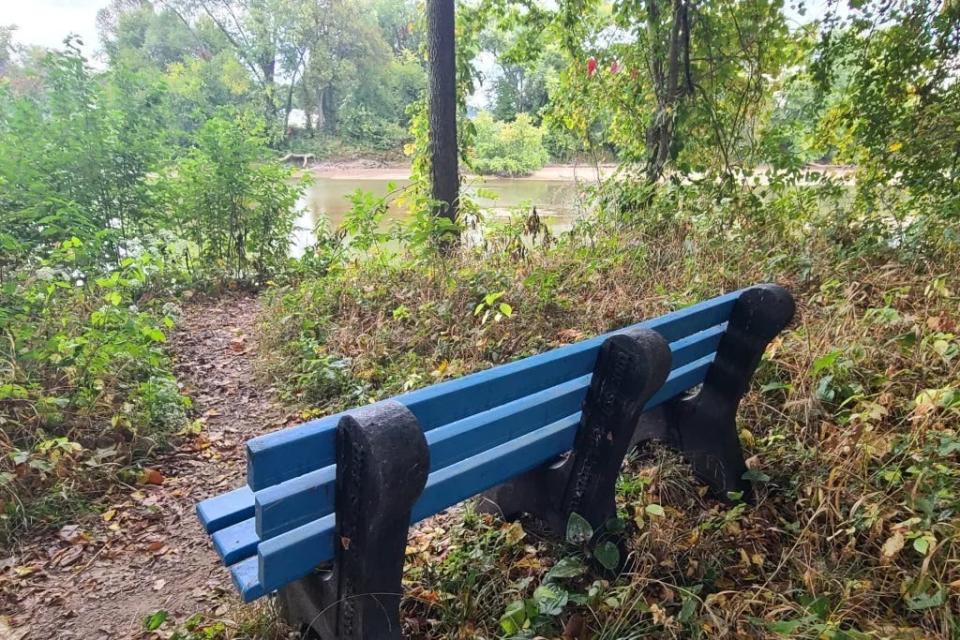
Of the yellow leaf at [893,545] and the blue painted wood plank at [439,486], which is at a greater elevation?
the blue painted wood plank at [439,486]

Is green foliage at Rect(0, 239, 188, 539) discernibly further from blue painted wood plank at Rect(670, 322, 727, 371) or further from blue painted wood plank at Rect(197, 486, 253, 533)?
blue painted wood plank at Rect(670, 322, 727, 371)

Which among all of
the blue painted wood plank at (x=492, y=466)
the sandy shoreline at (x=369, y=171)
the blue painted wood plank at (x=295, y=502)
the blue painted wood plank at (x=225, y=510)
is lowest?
the blue painted wood plank at (x=225, y=510)

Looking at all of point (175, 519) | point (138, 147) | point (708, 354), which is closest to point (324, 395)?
point (175, 519)

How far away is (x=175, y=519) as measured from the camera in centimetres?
263

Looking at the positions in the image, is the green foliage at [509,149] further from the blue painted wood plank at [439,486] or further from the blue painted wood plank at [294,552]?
the blue painted wood plank at [294,552]

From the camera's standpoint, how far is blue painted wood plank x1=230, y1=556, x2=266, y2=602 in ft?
4.22

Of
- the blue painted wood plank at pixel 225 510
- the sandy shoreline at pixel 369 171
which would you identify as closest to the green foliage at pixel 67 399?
the blue painted wood plank at pixel 225 510

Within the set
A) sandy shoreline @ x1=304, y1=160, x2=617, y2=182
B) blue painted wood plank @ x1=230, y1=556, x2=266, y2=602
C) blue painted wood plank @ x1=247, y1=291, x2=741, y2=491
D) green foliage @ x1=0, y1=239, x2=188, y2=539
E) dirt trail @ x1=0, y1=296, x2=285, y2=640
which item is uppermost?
sandy shoreline @ x1=304, y1=160, x2=617, y2=182

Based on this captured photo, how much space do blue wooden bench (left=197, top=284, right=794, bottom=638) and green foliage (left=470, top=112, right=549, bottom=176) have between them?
21731mm

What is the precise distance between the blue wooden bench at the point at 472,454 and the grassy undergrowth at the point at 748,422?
0.24 meters

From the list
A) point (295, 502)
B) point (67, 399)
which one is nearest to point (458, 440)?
point (295, 502)

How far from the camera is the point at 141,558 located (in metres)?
2.38

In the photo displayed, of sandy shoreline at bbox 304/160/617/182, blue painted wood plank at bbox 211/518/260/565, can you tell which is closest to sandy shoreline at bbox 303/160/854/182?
sandy shoreline at bbox 304/160/617/182

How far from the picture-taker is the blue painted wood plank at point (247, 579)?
1287 mm
